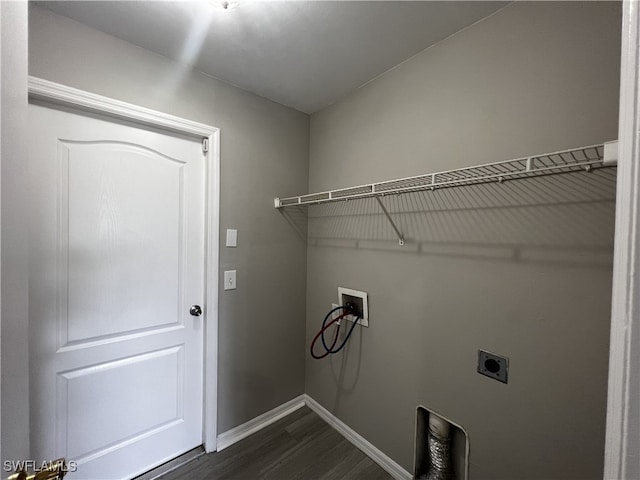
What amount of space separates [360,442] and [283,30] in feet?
8.18

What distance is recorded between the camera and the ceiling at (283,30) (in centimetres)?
112

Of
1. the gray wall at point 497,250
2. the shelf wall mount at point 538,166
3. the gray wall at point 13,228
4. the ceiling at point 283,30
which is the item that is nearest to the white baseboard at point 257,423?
the gray wall at point 497,250

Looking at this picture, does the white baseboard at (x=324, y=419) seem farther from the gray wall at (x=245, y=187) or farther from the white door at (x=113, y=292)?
the white door at (x=113, y=292)

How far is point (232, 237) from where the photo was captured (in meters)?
1.72

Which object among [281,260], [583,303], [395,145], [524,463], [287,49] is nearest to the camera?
[583,303]

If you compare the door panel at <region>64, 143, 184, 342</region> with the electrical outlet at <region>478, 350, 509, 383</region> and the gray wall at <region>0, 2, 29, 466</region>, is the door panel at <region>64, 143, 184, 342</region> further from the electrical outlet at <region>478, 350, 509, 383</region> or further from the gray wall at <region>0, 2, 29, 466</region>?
the electrical outlet at <region>478, 350, 509, 383</region>

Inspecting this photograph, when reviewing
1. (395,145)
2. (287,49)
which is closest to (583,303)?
(395,145)

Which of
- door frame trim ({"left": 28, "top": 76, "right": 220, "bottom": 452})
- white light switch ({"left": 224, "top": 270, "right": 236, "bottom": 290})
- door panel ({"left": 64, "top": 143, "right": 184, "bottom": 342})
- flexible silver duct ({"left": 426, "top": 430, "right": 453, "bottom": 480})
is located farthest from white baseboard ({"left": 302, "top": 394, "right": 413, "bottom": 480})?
door panel ({"left": 64, "top": 143, "right": 184, "bottom": 342})

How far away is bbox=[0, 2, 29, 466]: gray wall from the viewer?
18.1 inches

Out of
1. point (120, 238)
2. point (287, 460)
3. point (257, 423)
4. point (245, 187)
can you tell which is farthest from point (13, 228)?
point (257, 423)

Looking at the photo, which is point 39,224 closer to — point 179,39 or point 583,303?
point 179,39

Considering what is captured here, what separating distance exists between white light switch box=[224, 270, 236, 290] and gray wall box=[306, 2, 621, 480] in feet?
2.75

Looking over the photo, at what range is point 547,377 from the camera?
1.00m

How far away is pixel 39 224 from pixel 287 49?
151cm
